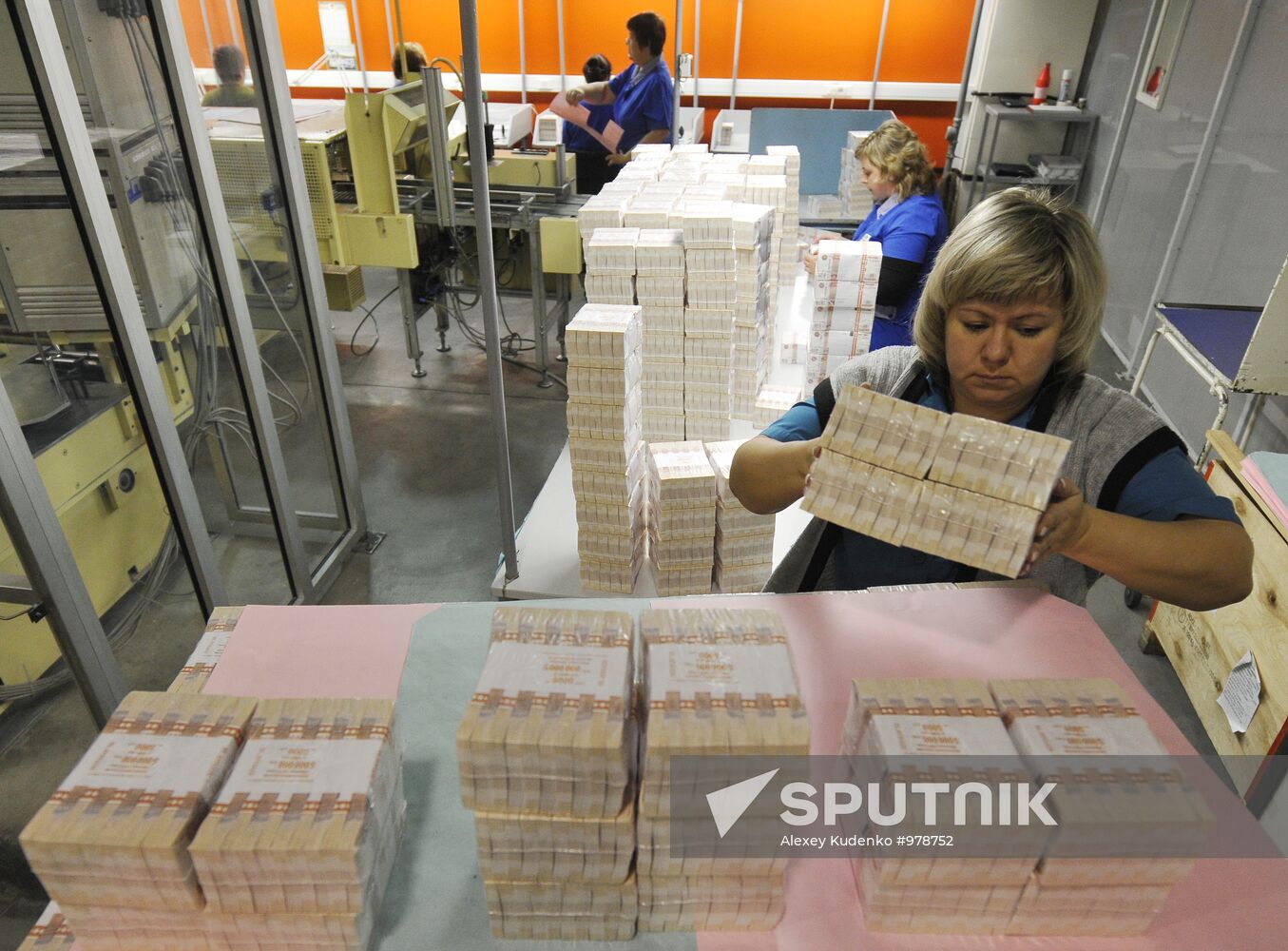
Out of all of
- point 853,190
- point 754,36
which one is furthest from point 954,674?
point 754,36

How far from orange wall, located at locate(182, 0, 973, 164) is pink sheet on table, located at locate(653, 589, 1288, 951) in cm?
973

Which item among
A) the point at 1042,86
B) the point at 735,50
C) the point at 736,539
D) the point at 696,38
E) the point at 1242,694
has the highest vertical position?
the point at 696,38

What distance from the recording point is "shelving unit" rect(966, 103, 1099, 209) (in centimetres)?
762

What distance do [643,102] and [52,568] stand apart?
19.9 ft

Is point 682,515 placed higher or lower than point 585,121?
lower

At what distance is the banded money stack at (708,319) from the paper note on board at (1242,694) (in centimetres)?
246

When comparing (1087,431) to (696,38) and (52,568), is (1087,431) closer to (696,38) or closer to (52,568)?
(52,568)

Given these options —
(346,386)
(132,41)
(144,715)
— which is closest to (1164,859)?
(144,715)

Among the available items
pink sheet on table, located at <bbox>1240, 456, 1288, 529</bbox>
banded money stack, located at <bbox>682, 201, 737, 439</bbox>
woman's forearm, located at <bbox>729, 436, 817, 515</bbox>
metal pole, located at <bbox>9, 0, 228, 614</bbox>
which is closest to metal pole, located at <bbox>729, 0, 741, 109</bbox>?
banded money stack, located at <bbox>682, 201, 737, 439</bbox>

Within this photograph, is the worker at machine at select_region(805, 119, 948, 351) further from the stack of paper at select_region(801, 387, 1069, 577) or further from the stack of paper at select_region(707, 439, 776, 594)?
the stack of paper at select_region(801, 387, 1069, 577)

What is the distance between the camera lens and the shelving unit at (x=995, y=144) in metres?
7.62

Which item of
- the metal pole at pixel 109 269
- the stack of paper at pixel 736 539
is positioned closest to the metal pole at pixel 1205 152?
the stack of paper at pixel 736 539

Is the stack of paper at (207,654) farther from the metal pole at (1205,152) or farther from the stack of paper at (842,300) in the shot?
the metal pole at (1205,152)

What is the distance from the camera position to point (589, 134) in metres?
7.56
